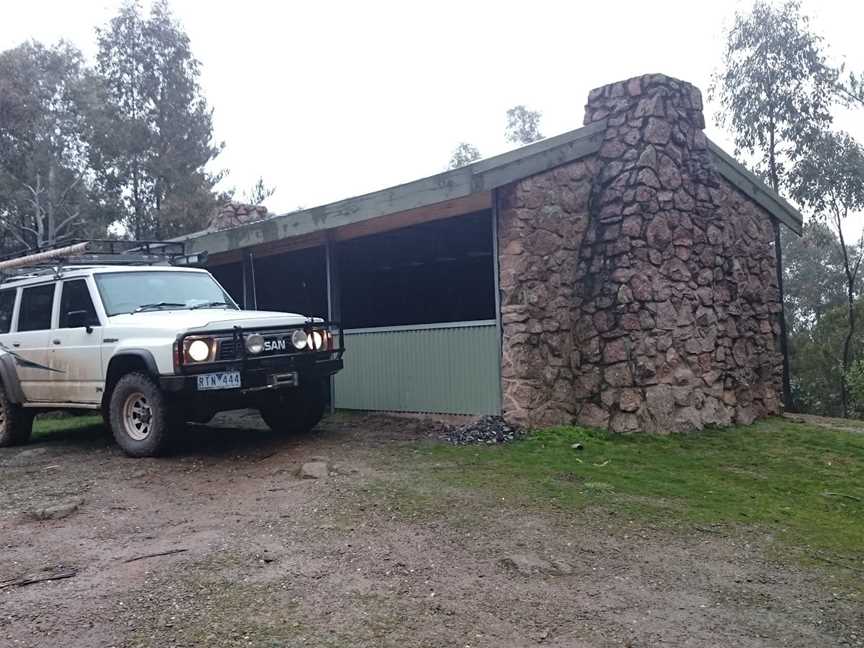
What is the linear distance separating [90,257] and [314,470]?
4.45 meters

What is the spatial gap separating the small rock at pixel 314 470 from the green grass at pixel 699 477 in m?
0.92

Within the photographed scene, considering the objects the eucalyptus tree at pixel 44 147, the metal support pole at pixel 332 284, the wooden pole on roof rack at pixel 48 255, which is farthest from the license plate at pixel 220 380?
the eucalyptus tree at pixel 44 147

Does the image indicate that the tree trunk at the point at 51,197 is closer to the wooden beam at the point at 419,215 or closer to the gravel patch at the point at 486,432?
the wooden beam at the point at 419,215

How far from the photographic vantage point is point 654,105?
9.07m

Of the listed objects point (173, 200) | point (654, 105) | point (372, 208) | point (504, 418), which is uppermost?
point (173, 200)

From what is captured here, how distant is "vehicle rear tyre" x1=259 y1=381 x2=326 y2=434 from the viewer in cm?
844

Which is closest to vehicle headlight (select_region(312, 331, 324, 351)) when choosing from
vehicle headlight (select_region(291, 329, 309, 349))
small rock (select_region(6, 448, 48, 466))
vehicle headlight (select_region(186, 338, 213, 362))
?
vehicle headlight (select_region(291, 329, 309, 349))

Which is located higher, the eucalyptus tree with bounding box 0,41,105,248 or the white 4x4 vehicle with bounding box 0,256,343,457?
the eucalyptus tree with bounding box 0,41,105,248

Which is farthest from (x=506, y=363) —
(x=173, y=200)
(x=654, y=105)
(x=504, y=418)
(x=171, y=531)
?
(x=173, y=200)

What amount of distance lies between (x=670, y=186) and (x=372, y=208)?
3545mm

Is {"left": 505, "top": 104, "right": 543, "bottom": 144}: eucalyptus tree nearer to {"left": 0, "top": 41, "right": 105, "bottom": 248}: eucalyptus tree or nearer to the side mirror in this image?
{"left": 0, "top": 41, "right": 105, "bottom": 248}: eucalyptus tree

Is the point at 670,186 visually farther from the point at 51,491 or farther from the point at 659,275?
the point at 51,491

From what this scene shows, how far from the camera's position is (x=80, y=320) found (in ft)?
25.4

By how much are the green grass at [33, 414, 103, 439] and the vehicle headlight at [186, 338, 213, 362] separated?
4438 millimetres
